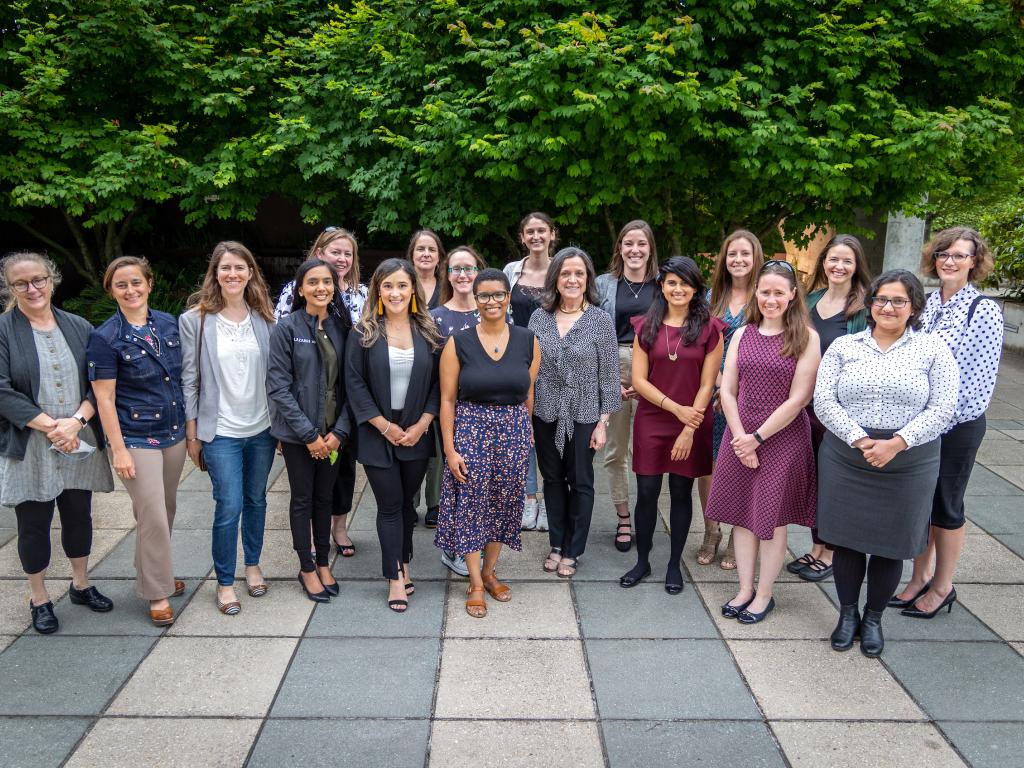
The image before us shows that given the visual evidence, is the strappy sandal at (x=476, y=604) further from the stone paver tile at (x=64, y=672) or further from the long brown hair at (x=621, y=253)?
the long brown hair at (x=621, y=253)

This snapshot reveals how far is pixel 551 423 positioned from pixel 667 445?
2.18ft

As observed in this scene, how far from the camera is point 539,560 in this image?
4.94 metres

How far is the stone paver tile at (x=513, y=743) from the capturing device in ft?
9.95

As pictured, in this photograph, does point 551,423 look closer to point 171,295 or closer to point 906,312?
point 906,312

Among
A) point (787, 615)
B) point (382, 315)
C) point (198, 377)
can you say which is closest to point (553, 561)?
point (787, 615)

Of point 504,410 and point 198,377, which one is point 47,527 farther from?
point 504,410

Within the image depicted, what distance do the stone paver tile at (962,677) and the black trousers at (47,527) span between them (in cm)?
404

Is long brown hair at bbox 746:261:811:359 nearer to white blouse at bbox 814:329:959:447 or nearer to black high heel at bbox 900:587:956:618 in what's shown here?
white blouse at bbox 814:329:959:447

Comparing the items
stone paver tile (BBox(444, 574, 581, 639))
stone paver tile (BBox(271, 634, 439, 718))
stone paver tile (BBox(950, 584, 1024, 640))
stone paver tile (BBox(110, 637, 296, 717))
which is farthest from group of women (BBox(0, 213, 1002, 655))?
stone paver tile (BBox(271, 634, 439, 718))

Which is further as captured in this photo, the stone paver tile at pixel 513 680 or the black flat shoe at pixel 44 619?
the black flat shoe at pixel 44 619

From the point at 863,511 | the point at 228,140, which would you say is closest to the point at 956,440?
the point at 863,511

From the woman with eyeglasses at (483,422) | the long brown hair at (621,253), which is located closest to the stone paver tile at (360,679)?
the woman with eyeglasses at (483,422)

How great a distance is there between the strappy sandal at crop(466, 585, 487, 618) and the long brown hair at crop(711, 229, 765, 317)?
2125mm

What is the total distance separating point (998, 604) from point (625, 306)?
106 inches
